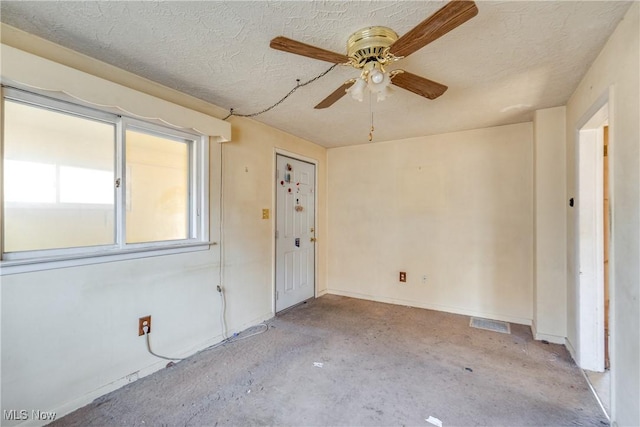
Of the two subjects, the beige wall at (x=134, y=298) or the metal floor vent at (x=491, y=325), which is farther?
the metal floor vent at (x=491, y=325)

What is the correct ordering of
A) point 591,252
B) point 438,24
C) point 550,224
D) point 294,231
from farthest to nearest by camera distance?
point 294,231
point 550,224
point 591,252
point 438,24

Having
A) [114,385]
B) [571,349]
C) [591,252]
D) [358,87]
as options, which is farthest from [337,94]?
[571,349]

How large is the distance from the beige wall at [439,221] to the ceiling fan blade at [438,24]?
7.80 ft

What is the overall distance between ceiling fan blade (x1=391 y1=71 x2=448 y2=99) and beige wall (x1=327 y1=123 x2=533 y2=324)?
1.87m

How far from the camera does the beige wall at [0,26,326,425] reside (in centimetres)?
162

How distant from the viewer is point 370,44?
154 centimetres

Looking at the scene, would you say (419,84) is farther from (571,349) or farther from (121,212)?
(571,349)

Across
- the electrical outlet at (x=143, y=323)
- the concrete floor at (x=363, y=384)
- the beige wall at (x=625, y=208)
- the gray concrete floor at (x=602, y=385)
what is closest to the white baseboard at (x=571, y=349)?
the concrete floor at (x=363, y=384)

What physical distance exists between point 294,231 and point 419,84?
96.3 inches

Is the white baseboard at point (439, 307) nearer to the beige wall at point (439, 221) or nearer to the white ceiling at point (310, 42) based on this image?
the beige wall at point (439, 221)

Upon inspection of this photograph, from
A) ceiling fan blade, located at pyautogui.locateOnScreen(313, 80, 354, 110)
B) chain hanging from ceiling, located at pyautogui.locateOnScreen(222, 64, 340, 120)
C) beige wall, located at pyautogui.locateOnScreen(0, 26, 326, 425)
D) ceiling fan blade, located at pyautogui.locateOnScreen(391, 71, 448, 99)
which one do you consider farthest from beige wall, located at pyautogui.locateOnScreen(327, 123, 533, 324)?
ceiling fan blade, located at pyautogui.locateOnScreen(313, 80, 354, 110)

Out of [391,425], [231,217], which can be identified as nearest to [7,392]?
[231,217]

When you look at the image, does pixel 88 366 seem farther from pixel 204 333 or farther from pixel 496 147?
pixel 496 147

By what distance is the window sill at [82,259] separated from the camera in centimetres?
157
